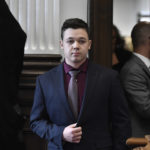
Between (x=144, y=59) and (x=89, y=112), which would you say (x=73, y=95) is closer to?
(x=89, y=112)

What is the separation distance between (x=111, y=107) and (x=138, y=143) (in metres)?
0.25

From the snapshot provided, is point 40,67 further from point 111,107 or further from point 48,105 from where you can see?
point 111,107

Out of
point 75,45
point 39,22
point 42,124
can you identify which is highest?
point 39,22

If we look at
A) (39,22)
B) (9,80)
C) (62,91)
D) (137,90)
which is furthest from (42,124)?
(39,22)

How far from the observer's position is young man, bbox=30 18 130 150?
181cm

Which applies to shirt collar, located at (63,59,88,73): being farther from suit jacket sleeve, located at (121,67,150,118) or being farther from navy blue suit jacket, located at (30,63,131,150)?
suit jacket sleeve, located at (121,67,150,118)

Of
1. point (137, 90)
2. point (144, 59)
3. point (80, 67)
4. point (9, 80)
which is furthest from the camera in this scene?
point (144, 59)

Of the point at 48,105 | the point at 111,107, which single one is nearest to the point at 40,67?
the point at 48,105

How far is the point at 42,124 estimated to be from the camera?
1.84 meters

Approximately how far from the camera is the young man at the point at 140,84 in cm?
220

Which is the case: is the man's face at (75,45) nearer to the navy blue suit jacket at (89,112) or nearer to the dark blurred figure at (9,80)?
the navy blue suit jacket at (89,112)

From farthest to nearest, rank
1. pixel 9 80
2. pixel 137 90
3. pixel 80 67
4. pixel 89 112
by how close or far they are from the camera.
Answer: pixel 137 90
pixel 80 67
pixel 89 112
pixel 9 80

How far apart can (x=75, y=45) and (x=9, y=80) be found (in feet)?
2.11

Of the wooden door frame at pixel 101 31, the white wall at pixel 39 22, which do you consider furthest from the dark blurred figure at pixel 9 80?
the wooden door frame at pixel 101 31
